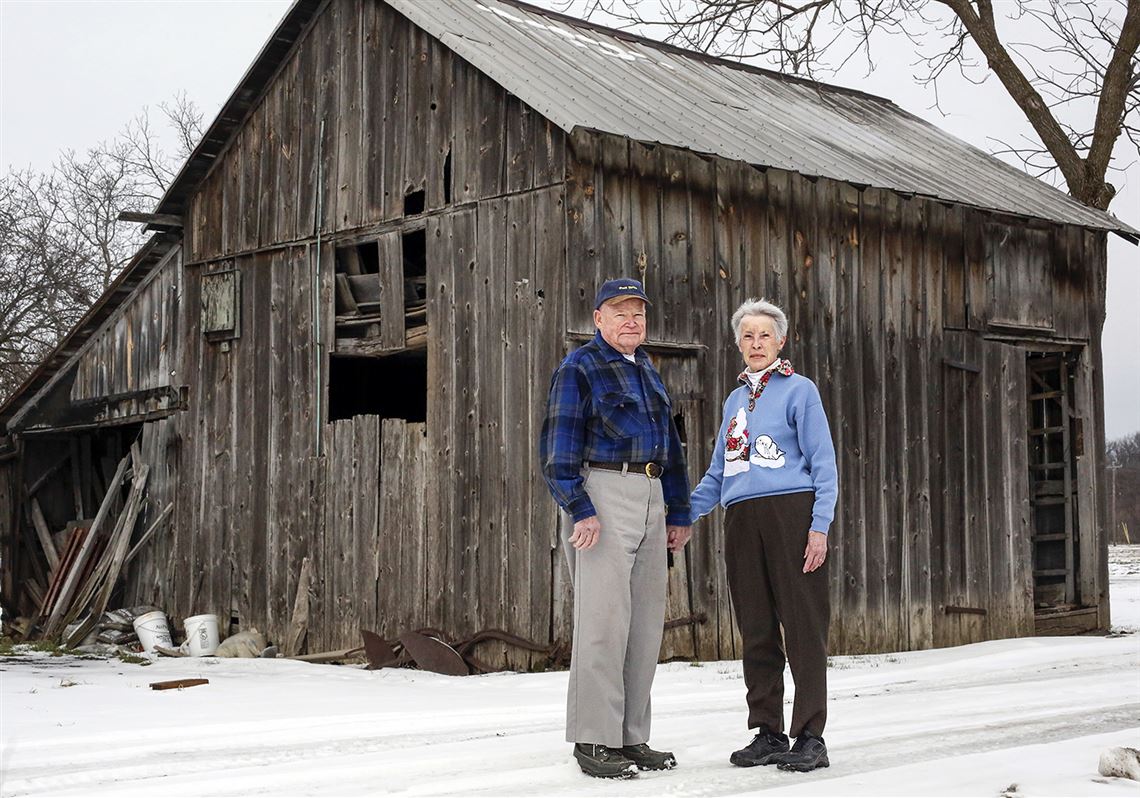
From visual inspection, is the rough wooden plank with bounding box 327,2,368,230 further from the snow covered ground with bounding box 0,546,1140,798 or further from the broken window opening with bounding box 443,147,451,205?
the snow covered ground with bounding box 0,546,1140,798

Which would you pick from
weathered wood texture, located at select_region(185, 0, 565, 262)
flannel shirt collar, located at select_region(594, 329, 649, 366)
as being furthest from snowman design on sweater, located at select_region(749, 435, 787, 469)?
weathered wood texture, located at select_region(185, 0, 565, 262)

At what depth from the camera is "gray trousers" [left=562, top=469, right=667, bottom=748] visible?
5363 mm

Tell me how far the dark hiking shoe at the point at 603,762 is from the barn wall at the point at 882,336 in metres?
5.18

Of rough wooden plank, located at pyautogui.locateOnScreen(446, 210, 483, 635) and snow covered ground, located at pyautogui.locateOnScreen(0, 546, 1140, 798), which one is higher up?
rough wooden plank, located at pyautogui.locateOnScreen(446, 210, 483, 635)

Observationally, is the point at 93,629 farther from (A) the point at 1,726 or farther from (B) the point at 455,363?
(A) the point at 1,726

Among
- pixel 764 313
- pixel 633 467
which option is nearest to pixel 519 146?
pixel 764 313

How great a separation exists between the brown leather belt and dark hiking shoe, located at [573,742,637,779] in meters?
1.08

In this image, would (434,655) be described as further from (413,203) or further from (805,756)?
Result: (805,756)

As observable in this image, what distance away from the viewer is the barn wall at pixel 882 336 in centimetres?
1061

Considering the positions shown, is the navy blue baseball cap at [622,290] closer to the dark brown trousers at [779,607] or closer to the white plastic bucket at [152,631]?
the dark brown trousers at [779,607]

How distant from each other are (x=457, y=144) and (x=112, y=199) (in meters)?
23.2

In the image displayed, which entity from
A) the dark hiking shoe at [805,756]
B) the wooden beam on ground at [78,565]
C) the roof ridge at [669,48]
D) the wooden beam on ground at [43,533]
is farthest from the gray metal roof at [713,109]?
the wooden beam on ground at [43,533]

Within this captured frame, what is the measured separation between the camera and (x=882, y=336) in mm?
12047

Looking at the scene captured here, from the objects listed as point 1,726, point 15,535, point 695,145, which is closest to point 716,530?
point 695,145
